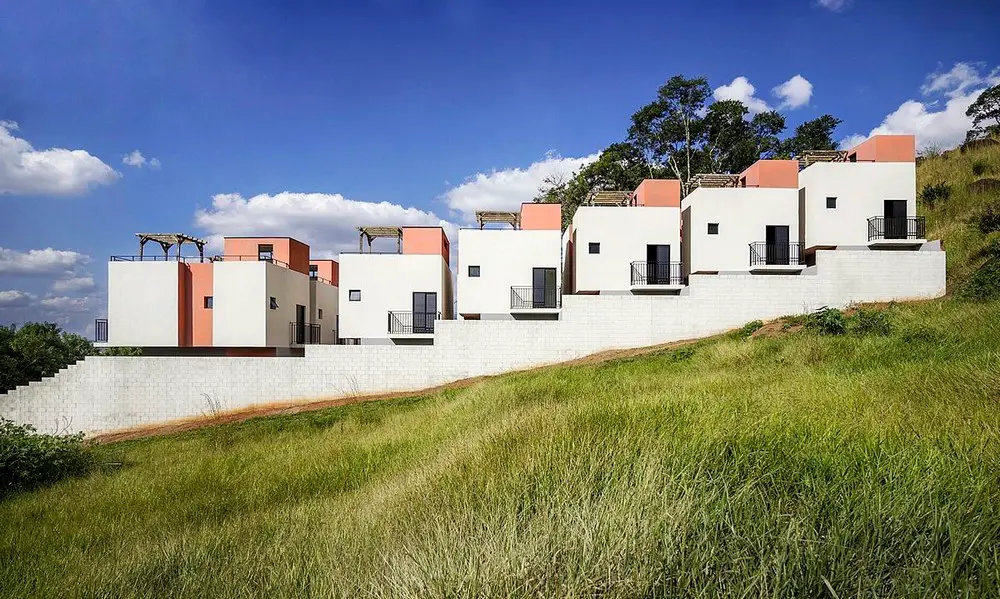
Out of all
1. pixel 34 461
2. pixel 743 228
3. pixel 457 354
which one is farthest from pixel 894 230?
pixel 34 461

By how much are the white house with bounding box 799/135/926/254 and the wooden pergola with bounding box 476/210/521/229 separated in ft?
45.1

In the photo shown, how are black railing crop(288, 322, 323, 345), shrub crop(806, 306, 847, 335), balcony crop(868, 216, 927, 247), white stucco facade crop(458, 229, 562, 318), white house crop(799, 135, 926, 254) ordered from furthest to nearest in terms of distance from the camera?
black railing crop(288, 322, 323, 345), white stucco facade crop(458, 229, 562, 318), white house crop(799, 135, 926, 254), balcony crop(868, 216, 927, 247), shrub crop(806, 306, 847, 335)

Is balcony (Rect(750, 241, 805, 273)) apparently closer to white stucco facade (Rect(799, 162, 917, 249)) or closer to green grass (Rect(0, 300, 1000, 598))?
white stucco facade (Rect(799, 162, 917, 249))

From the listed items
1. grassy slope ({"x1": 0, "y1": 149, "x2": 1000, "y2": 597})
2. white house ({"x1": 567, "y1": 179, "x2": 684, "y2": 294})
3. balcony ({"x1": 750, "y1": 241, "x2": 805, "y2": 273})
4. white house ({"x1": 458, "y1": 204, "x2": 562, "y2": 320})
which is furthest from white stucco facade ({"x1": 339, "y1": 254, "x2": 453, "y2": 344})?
grassy slope ({"x1": 0, "y1": 149, "x2": 1000, "y2": 597})

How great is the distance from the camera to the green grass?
2586 millimetres

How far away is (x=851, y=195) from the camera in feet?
76.3

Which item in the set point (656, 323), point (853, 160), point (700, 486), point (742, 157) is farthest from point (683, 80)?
point (700, 486)

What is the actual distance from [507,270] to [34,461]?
17.2m

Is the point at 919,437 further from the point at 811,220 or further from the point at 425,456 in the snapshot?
the point at 811,220

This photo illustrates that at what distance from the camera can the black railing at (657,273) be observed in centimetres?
2347

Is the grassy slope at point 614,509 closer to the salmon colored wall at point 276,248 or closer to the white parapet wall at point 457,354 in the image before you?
the white parapet wall at point 457,354

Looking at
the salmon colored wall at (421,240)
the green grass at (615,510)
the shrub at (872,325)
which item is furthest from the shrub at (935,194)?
the green grass at (615,510)

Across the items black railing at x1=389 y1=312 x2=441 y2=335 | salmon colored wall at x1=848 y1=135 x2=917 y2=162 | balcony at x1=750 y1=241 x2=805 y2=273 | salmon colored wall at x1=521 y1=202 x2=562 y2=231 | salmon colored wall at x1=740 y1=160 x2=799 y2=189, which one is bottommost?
black railing at x1=389 y1=312 x2=441 y2=335

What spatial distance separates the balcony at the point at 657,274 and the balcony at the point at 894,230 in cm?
869
